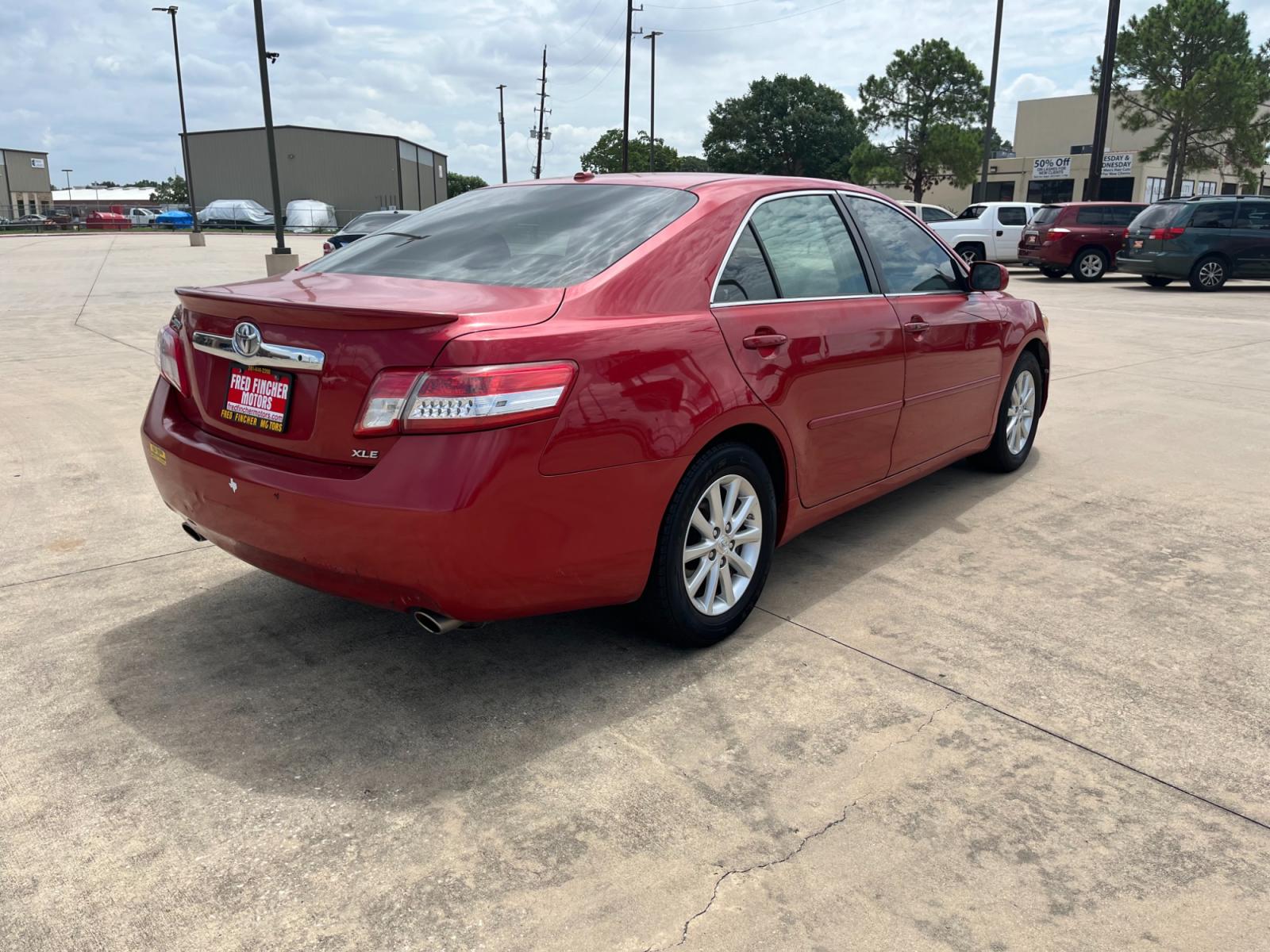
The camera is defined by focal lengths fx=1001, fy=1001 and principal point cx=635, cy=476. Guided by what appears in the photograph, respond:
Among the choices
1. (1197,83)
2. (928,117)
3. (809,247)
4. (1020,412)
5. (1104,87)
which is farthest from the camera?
(928,117)

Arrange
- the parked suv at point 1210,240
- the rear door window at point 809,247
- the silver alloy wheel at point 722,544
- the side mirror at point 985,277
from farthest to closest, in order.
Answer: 1. the parked suv at point 1210,240
2. the side mirror at point 985,277
3. the rear door window at point 809,247
4. the silver alloy wheel at point 722,544

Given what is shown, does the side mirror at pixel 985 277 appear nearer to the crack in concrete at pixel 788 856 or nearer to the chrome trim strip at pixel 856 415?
the chrome trim strip at pixel 856 415

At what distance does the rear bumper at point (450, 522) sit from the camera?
8.44 ft

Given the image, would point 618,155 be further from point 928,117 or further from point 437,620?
point 437,620

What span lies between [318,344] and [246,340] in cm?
33

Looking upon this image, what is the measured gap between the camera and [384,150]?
259ft

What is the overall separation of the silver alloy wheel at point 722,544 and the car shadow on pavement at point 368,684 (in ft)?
0.65

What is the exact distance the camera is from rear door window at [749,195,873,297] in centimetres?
364

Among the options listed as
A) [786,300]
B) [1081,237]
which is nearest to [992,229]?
[1081,237]

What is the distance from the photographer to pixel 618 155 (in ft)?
266

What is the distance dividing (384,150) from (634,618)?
8226 centimetres

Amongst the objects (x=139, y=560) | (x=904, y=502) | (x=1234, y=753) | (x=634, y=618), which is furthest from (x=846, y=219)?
(x=139, y=560)

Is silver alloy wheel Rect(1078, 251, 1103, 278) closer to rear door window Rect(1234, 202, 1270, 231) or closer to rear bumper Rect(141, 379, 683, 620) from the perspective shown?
rear door window Rect(1234, 202, 1270, 231)

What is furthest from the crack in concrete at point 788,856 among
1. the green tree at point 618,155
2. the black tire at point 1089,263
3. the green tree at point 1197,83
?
the green tree at point 618,155
